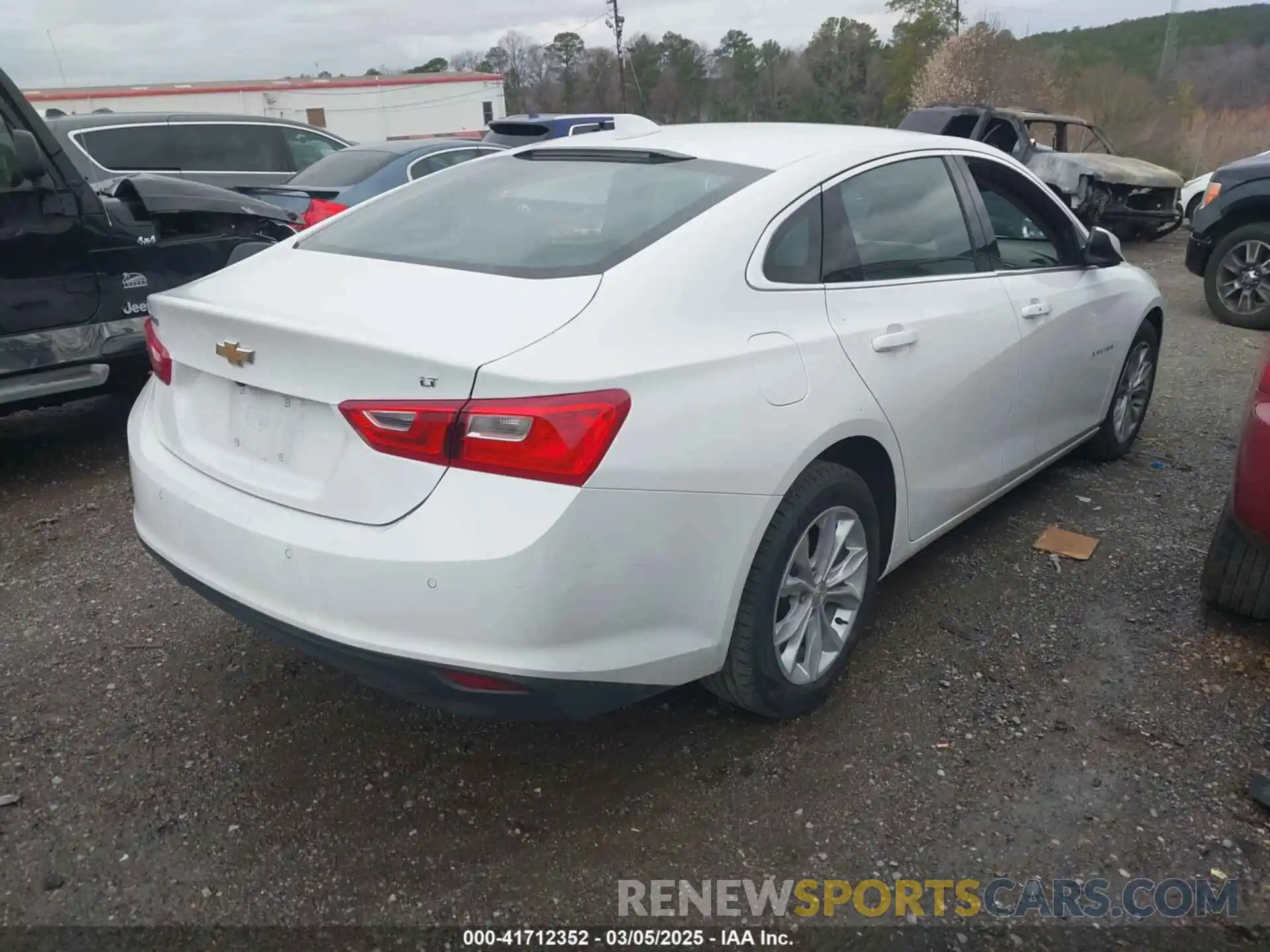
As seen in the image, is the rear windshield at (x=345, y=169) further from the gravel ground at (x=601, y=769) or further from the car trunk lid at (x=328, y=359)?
the car trunk lid at (x=328, y=359)

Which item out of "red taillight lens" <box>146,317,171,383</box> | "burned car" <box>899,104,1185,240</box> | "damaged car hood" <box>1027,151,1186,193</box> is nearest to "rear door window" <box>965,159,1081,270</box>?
"red taillight lens" <box>146,317,171,383</box>

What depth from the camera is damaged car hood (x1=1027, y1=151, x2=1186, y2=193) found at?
11.9 m

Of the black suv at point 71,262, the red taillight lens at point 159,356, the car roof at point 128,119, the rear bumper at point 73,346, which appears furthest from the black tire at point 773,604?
the car roof at point 128,119

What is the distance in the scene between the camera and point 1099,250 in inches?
158

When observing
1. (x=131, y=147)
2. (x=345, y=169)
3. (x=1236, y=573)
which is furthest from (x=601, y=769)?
(x=131, y=147)

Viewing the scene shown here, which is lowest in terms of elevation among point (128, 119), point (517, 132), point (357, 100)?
point (357, 100)

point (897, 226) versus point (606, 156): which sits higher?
point (606, 156)

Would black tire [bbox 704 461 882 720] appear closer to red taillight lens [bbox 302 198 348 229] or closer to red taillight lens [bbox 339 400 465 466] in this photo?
red taillight lens [bbox 339 400 465 466]

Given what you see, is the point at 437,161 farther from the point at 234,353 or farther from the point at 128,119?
the point at 234,353

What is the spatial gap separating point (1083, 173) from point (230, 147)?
9.96 m

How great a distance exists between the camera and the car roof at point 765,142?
2.93 metres

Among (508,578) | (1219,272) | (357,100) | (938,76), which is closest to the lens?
(508,578)

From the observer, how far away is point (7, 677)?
9.93ft

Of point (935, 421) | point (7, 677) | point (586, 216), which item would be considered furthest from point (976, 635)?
point (7, 677)
